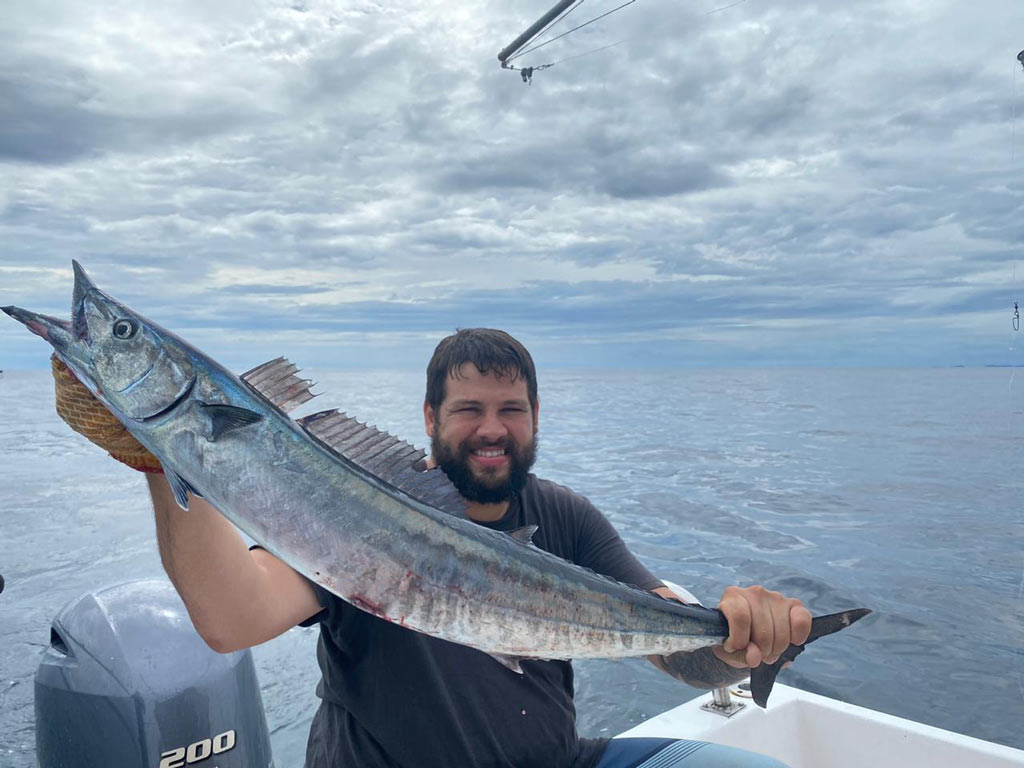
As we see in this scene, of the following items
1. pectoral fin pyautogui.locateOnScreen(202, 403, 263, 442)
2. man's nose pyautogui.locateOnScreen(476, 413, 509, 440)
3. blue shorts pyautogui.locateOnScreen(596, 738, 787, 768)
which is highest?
pectoral fin pyautogui.locateOnScreen(202, 403, 263, 442)

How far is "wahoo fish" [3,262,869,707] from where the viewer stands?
1.94 meters

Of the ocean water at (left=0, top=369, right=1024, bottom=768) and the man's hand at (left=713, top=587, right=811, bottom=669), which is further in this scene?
the ocean water at (left=0, top=369, right=1024, bottom=768)

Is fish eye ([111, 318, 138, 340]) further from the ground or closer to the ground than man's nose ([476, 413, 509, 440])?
further from the ground

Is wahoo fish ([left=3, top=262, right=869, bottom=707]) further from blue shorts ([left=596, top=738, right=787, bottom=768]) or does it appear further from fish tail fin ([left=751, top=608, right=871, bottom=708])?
blue shorts ([left=596, top=738, right=787, bottom=768])

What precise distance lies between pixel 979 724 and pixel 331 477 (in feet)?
24.0

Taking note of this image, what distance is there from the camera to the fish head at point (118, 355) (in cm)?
193

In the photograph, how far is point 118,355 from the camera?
195 centimetres

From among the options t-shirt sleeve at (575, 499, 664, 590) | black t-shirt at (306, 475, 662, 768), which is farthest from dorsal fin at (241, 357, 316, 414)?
t-shirt sleeve at (575, 499, 664, 590)

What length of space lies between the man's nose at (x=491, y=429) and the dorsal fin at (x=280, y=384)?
1681 millimetres

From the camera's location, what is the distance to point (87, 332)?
1958mm

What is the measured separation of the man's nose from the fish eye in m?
2.08

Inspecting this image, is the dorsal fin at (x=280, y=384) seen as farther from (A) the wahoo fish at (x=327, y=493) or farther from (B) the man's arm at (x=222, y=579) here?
(B) the man's arm at (x=222, y=579)

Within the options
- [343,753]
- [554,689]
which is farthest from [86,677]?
[554,689]

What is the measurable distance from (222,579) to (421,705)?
101cm
